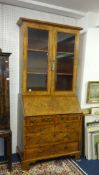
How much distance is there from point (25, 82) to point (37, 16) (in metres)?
1.15

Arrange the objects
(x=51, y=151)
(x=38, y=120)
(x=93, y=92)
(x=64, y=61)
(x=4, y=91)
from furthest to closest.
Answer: (x=93, y=92)
(x=64, y=61)
(x=51, y=151)
(x=38, y=120)
(x=4, y=91)

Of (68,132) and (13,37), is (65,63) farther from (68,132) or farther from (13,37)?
(68,132)

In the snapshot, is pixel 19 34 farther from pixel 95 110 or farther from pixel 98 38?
pixel 95 110

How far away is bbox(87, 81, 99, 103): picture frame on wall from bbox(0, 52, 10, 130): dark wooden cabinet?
4.62ft

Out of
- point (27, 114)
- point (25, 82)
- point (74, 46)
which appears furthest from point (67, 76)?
point (27, 114)

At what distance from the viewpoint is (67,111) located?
280 cm

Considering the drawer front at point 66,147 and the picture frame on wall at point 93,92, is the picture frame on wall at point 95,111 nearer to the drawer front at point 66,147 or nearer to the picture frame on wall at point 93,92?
the picture frame on wall at point 93,92

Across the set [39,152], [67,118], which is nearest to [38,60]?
[67,118]

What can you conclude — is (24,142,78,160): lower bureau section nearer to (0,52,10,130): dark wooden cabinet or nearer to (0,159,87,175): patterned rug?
(0,159,87,175): patterned rug

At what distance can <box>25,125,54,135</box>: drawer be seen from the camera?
2553 millimetres

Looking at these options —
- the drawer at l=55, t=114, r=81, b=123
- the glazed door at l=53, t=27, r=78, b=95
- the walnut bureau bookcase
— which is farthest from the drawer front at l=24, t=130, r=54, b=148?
the glazed door at l=53, t=27, r=78, b=95

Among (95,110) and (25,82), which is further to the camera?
(95,110)

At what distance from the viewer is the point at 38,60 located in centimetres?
279

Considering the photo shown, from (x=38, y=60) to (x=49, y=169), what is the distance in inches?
63.8
